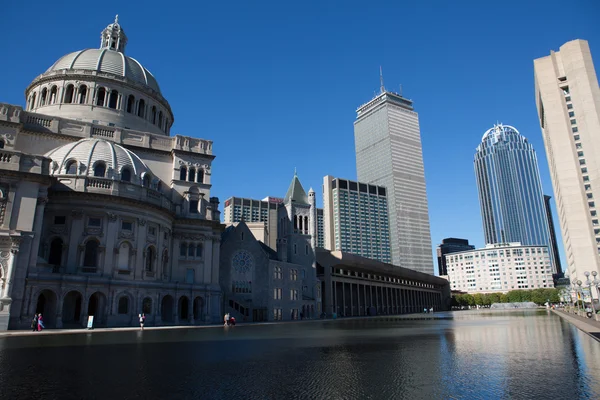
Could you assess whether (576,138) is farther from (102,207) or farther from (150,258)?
(102,207)

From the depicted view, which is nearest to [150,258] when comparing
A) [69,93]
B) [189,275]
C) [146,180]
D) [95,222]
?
[189,275]

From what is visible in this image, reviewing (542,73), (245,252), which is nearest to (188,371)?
(245,252)

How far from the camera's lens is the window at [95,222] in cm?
4872

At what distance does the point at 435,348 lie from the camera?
18500mm

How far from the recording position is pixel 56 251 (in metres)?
48.1

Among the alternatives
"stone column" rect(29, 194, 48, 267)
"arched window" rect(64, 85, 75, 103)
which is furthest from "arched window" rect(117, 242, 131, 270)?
"arched window" rect(64, 85, 75, 103)

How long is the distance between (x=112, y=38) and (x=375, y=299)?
98.6 meters

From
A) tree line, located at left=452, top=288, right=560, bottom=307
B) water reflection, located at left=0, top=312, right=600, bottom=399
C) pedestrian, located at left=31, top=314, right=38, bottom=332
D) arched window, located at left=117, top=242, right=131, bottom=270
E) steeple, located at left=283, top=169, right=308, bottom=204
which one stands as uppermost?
steeple, located at left=283, top=169, right=308, bottom=204

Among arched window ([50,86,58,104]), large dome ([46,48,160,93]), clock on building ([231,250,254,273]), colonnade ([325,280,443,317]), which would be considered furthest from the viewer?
colonnade ([325,280,443,317])

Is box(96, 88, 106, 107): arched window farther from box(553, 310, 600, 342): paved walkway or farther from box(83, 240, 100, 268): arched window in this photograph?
box(553, 310, 600, 342): paved walkway

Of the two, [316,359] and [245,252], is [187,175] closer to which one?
[245,252]

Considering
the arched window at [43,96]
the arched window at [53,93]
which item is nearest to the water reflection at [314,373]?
the arched window at [53,93]

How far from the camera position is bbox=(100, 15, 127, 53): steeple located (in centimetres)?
7869

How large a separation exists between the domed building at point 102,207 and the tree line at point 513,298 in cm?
15647
